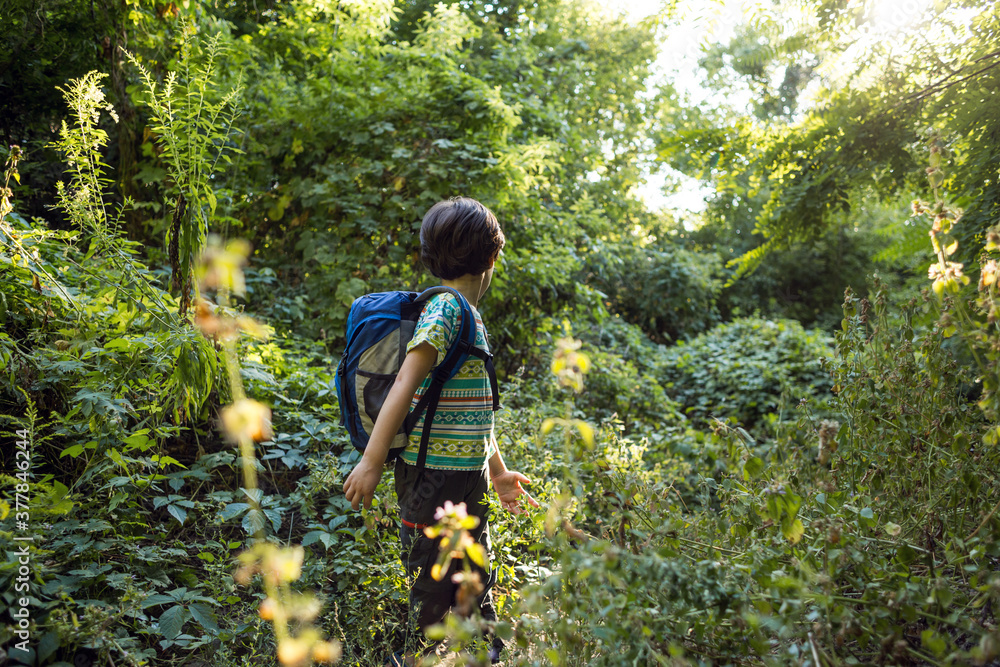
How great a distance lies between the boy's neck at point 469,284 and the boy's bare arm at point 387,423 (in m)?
0.42

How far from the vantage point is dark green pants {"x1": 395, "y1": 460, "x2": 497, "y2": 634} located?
1.92 m

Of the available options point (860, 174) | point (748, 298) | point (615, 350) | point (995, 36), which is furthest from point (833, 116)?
point (748, 298)

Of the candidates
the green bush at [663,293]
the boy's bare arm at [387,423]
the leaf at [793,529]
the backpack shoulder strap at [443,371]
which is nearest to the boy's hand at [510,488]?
the backpack shoulder strap at [443,371]

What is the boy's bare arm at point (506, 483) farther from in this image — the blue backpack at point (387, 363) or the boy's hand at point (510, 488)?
the blue backpack at point (387, 363)

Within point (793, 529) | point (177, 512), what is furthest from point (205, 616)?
point (793, 529)

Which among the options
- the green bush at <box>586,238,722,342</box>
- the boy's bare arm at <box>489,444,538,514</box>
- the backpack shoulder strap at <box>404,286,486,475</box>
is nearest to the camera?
the backpack shoulder strap at <box>404,286,486,475</box>

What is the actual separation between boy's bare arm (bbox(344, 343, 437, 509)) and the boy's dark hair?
1.44ft

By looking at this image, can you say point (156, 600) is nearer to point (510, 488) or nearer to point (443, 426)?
point (443, 426)

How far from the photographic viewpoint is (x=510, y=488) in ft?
7.30

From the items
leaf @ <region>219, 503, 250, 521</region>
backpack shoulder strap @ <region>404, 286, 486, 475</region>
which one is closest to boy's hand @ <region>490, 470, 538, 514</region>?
backpack shoulder strap @ <region>404, 286, 486, 475</region>

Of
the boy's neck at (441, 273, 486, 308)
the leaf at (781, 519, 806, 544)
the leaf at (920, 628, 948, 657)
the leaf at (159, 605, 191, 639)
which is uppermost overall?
the boy's neck at (441, 273, 486, 308)

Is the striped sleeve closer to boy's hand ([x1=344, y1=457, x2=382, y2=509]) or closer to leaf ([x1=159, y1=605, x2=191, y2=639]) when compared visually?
boy's hand ([x1=344, y1=457, x2=382, y2=509])

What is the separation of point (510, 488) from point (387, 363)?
0.72m

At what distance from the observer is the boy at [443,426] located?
5.65ft
